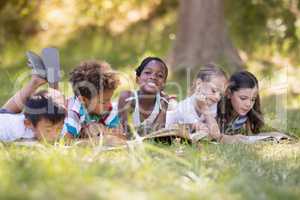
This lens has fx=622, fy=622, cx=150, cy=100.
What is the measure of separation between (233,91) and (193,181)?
2358 millimetres

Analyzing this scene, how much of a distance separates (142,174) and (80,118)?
1.87 meters

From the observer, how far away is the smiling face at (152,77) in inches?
223

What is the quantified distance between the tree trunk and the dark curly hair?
505 centimetres

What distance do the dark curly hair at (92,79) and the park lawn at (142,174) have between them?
0.99 m

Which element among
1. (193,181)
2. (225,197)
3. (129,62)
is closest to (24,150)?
(193,181)

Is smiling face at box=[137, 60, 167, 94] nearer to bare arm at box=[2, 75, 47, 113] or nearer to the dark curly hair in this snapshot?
the dark curly hair

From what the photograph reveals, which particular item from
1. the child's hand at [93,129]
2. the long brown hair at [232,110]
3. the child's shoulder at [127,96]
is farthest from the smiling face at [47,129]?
the long brown hair at [232,110]

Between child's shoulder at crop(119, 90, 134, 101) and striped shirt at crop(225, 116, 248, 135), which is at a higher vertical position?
child's shoulder at crop(119, 90, 134, 101)

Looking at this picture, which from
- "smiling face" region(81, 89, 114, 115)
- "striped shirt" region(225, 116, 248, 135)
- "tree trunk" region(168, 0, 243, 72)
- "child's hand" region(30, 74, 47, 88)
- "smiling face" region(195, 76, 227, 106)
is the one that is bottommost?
"striped shirt" region(225, 116, 248, 135)

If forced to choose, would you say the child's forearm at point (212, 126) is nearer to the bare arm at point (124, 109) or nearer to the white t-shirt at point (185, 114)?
the white t-shirt at point (185, 114)

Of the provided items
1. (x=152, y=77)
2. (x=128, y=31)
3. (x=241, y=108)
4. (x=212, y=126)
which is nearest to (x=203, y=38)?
(x=128, y=31)

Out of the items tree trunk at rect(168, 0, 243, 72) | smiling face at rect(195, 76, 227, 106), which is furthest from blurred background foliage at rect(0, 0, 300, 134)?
smiling face at rect(195, 76, 227, 106)

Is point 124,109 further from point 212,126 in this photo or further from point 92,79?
point 212,126

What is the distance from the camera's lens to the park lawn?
3033mm
